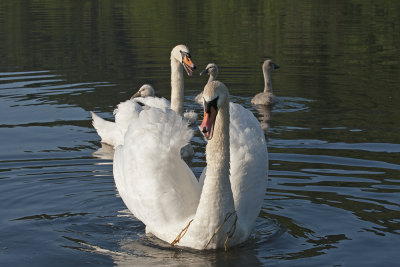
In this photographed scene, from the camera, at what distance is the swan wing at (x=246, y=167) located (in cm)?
846

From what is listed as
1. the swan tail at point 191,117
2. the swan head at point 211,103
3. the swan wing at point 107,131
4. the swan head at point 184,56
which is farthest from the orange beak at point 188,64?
the swan head at point 211,103

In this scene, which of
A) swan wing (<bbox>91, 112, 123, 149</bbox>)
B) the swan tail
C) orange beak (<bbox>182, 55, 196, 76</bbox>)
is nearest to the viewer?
swan wing (<bbox>91, 112, 123, 149</bbox>)

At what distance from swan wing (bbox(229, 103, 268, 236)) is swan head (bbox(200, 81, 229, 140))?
0.99m

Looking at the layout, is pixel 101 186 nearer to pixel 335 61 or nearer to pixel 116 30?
pixel 335 61

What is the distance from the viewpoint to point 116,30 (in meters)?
33.5

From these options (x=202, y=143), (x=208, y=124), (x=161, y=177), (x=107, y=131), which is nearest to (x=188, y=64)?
(x=202, y=143)

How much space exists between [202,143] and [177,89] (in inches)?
50.8

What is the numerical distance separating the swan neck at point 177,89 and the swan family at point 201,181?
17.8 feet

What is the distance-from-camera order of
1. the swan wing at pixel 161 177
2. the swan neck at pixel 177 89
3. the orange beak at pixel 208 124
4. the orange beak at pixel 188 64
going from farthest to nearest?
the swan neck at pixel 177 89 < the orange beak at pixel 188 64 < the swan wing at pixel 161 177 < the orange beak at pixel 208 124

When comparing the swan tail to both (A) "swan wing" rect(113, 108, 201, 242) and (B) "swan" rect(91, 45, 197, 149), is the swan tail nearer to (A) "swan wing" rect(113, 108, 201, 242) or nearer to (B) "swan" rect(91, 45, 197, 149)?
(B) "swan" rect(91, 45, 197, 149)

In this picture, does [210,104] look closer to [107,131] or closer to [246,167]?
[246,167]

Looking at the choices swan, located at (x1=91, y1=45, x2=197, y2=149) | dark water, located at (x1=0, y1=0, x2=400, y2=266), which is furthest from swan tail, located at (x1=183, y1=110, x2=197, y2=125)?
dark water, located at (x1=0, y1=0, x2=400, y2=266)

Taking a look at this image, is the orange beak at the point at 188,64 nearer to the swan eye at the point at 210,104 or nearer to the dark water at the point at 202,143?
the dark water at the point at 202,143

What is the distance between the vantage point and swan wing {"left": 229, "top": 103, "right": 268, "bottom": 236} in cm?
846
